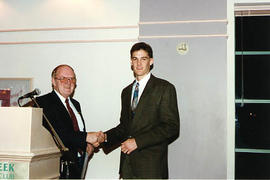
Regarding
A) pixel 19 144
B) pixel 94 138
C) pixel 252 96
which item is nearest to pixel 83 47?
pixel 94 138

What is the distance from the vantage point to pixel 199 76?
3619mm

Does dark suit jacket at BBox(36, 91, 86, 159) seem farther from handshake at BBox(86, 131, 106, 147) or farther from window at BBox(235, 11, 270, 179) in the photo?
window at BBox(235, 11, 270, 179)

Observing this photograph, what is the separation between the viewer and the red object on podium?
161 inches

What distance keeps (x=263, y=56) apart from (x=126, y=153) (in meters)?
1.96

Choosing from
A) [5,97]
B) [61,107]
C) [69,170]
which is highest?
[5,97]

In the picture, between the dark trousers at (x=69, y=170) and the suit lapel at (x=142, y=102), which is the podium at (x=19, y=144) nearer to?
the dark trousers at (x=69, y=170)

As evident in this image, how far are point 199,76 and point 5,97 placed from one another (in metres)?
2.26

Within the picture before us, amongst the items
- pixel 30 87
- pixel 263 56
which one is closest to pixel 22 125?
pixel 30 87

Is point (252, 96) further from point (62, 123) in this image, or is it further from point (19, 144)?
point (19, 144)

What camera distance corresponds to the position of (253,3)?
3.71m

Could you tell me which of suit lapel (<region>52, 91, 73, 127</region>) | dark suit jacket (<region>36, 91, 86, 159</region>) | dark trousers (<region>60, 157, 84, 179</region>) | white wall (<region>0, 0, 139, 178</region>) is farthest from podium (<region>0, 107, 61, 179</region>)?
white wall (<region>0, 0, 139, 178</region>)

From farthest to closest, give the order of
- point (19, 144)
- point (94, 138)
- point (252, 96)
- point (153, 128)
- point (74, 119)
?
1. point (252, 96)
2. point (74, 119)
3. point (94, 138)
4. point (153, 128)
5. point (19, 144)

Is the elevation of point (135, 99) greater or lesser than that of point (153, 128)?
greater

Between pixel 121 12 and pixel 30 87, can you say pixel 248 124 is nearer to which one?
pixel 121 12
